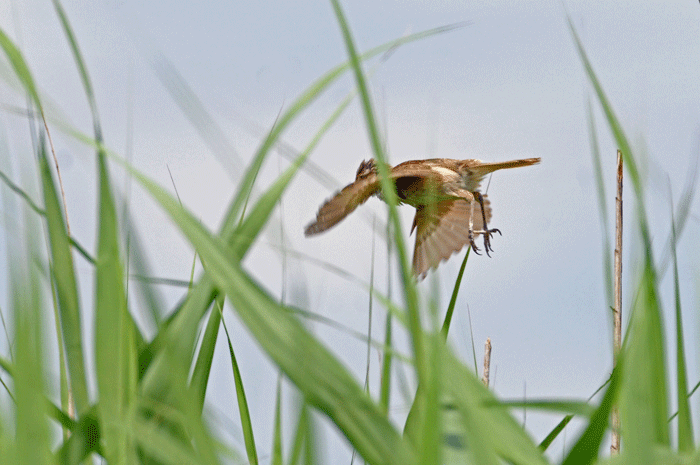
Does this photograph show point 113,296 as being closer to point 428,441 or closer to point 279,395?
point 279,395

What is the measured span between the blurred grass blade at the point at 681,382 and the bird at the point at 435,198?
1136 millimetres

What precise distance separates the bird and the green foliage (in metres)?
1.25

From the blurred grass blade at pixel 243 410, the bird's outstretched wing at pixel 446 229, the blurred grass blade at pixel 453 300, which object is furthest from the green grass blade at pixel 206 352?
the bird's outstretched wing at pixel 446 229

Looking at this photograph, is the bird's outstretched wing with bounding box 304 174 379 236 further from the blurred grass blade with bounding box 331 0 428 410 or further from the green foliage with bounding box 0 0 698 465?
the blurred grass blade with bounding box 331 0 428 410

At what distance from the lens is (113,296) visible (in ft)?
3.86

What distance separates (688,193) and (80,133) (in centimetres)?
104

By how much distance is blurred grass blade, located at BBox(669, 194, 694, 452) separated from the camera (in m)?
1.23

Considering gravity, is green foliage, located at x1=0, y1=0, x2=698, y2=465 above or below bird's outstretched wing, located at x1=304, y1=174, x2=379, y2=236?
below

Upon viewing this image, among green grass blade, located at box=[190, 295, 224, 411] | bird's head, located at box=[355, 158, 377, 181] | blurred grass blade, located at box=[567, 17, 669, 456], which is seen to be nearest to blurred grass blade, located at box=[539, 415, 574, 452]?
blurred grass blade, located at box=[567, 17, 669, 456]

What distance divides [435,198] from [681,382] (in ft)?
3.59

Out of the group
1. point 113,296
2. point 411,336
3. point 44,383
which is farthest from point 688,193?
point 44,383

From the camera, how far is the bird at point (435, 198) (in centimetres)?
322

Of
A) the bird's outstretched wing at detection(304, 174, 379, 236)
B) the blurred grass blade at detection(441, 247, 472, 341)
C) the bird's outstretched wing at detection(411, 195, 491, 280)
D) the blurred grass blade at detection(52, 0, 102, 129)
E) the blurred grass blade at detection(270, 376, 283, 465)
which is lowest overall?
the blurred grass blade at detection(270, 376, 283, 465)

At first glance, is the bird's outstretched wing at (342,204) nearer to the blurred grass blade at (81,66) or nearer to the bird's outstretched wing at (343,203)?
the bird's outstretched wing at (343,203)
